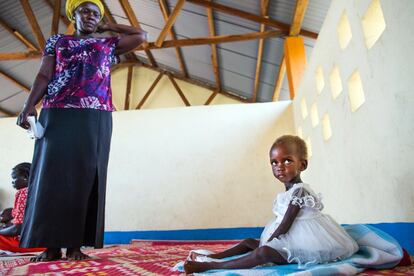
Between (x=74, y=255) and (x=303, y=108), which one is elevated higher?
(x=303, y=108)

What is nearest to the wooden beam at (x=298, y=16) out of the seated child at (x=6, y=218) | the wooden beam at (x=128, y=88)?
the seated child at (x=6, y=218)

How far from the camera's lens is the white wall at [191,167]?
14.4ft

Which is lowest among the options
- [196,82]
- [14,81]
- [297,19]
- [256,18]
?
[297,19]

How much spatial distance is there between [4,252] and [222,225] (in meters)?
2.52

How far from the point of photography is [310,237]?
1237 mm

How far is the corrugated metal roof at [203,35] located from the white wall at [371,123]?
97.0 inches

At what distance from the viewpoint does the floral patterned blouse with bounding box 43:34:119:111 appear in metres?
1.83

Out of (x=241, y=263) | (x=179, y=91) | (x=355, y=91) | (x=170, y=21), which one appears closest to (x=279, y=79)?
(x=170, y=21)

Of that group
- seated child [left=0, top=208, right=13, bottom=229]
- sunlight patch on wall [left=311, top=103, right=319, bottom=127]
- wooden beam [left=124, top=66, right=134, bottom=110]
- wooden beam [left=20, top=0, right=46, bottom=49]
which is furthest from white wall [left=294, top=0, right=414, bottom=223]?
wooden beam [left=124, top=66, right=134, bottom=110]

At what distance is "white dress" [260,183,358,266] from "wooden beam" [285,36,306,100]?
4392mm

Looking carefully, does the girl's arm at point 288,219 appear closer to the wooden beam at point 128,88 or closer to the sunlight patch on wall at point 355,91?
the sunlight patch on wall at point 355,91

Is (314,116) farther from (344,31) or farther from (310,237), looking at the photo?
(310,237)

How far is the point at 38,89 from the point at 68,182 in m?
0.53

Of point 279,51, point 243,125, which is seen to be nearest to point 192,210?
point 243,125
